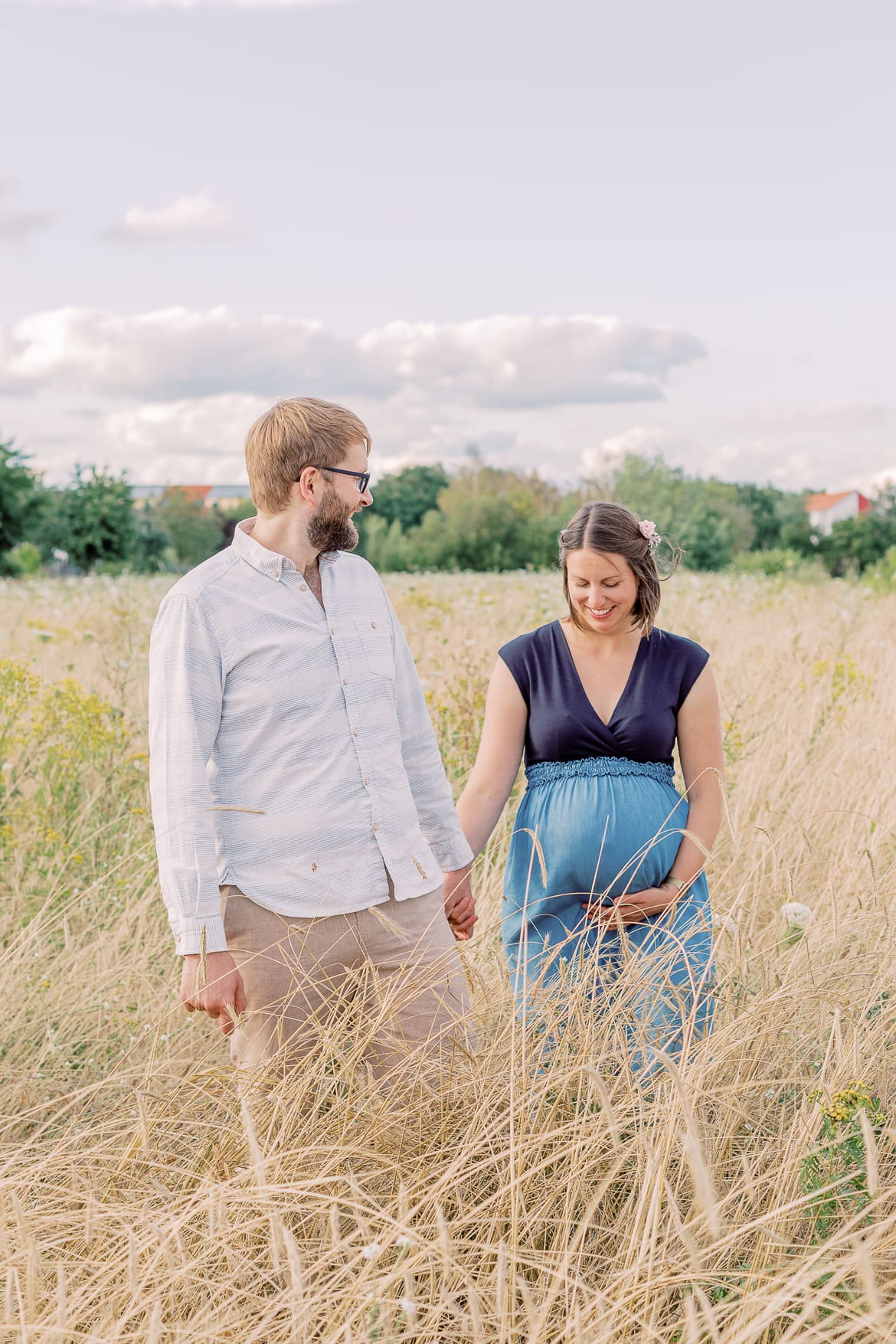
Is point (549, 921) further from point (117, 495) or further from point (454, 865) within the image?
point (117, 495)

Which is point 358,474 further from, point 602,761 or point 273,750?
point 602,761

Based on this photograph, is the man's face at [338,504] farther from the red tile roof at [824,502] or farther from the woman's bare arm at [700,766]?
the red tile roof at [824,502]

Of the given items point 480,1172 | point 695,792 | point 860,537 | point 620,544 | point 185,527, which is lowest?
point 480,1172

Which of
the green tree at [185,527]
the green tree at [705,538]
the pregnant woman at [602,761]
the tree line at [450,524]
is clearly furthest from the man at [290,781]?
the green tree at [185,527]

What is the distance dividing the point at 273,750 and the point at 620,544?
1021 millimetres

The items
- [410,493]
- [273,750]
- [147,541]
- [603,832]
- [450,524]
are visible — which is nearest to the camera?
[273,750]

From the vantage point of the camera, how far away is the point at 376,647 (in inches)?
104

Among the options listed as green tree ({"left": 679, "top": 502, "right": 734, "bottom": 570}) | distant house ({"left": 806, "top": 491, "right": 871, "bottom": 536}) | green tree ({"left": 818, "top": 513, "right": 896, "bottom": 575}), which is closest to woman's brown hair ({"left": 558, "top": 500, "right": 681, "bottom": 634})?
green tree ({"left": 679, "top": 502, "right": 734, "bottom": 570})

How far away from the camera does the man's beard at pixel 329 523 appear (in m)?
2.53

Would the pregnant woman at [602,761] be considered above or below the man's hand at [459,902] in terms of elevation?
above

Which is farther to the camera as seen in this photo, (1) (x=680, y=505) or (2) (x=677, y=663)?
(1) (x=680, y=505)

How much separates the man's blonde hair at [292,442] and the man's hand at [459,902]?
3.46ft

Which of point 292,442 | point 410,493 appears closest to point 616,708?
point 292,442

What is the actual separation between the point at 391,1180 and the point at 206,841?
2.48 ft
